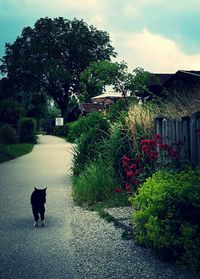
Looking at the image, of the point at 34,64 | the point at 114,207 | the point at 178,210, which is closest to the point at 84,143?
the point at 114,207

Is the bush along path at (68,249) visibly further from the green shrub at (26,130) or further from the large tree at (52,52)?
the large tree at (52,52)

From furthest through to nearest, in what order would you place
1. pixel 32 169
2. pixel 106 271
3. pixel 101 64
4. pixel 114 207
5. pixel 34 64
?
pixel 34 64
pixel 101 64
pixel 32 169
pixel 114 207
pixel 106 271

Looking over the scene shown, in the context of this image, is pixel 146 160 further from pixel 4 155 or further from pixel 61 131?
pixel 61 131

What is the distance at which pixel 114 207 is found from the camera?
27.0 feet

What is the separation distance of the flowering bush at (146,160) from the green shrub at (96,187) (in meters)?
0.40

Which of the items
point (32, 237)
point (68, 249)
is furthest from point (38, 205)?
point (68, 249)

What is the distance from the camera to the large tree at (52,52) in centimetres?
6341

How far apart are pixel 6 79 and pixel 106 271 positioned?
63.4 m

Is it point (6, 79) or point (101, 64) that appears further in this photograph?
point (6, 79)

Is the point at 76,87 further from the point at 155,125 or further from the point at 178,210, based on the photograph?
the point at 178,210

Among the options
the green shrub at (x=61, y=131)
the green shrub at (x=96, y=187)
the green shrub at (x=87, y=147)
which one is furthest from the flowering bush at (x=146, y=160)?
the green shrub at (x=61, y=131)

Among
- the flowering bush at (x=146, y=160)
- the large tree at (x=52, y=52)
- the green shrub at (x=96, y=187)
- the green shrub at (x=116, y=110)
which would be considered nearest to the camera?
the flowering bush at (x=146, y=160)

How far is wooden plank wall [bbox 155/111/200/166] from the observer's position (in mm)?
7855

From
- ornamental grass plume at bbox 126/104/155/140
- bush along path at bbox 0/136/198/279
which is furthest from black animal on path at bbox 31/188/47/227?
ornamental grass plume at bbox 126/104/155/140
